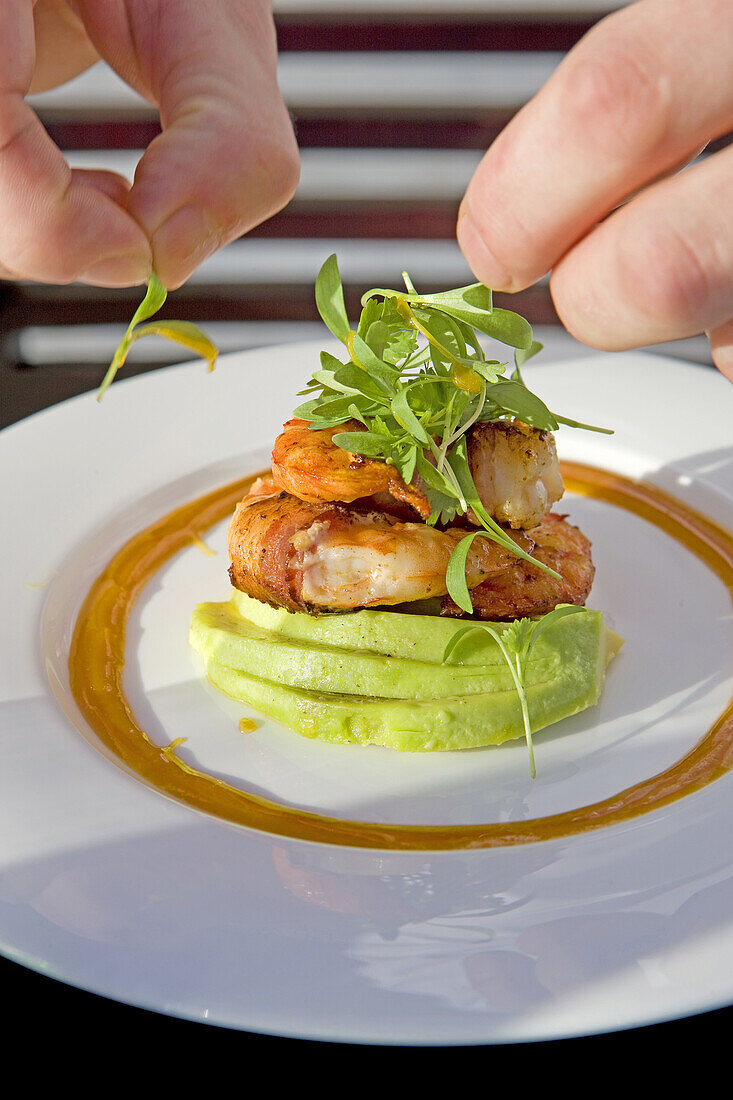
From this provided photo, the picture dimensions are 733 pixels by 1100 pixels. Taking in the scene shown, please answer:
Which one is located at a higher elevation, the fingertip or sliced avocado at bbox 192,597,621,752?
the fingertip

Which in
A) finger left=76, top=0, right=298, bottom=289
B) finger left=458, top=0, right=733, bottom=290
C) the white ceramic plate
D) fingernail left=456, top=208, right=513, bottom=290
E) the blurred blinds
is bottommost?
the white ceramic plate

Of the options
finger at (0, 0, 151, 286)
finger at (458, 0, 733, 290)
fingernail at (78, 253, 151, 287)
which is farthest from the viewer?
fingernail at (78, 253, 151, 287)

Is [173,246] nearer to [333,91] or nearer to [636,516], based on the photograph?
[636,516]

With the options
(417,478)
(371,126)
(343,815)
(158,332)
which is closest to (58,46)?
(158,332)

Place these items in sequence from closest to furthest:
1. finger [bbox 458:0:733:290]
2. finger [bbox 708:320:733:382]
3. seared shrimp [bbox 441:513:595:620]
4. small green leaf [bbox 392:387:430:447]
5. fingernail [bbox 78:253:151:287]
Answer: finger [bbox 458:0:733:290]
finger [bbox 708:320:733:382]
fingernail [bbox 78:253:151:287]
small green leaf [bbox 392:387:430:447]
seared shrimp [bbox 441:513:595:620]

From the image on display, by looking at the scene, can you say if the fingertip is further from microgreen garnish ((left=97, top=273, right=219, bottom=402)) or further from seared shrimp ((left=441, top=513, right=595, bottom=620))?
seared shrimp ((left=441, top=513, right=595, bottom=620))

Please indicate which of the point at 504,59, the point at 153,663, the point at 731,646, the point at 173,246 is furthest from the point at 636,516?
the point at 504,59

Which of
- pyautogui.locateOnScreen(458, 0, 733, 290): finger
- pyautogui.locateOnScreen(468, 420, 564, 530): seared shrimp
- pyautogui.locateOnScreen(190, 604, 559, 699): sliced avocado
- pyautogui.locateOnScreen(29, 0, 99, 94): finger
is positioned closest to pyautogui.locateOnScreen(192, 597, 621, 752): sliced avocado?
pyautogui.locateOnScreen(190, 604, 559, 699): sliced avocado
